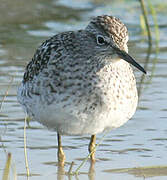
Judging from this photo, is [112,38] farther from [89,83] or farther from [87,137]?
[87,137]

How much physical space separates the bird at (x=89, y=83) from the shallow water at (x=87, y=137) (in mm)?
513

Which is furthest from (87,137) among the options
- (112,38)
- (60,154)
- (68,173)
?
(112,38)

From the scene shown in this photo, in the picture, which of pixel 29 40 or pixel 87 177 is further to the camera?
pixel 29 40

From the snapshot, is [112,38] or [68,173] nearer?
[112,38]

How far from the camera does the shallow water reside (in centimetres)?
809

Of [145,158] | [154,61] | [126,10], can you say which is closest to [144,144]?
[145,158]

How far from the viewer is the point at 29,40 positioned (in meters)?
A: 13.8

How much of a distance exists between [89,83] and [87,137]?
1646 millimetres

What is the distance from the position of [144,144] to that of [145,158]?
0.44m

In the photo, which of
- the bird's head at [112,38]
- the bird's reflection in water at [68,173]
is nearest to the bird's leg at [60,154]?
the bird's reflection in water at [68,173]

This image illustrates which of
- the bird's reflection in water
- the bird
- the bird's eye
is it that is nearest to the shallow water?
the bird's reflection in water

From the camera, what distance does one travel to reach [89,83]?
7.82 metres

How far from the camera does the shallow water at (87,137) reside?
8094mm

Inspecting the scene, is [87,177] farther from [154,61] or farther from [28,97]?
[154,61]
